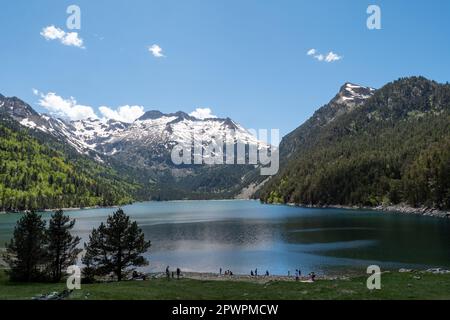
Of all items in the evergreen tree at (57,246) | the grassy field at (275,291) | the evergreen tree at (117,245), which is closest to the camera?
the grassy field at (275,291)

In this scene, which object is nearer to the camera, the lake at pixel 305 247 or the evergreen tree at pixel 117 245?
the evergreen tree at pixel 117 245

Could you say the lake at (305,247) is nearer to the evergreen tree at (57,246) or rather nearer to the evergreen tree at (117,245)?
the evergreen tree at (117,245)

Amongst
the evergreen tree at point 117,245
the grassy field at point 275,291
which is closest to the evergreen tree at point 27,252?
the grassy field at point 275,291

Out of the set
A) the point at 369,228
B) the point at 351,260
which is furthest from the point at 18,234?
the point at 369,228

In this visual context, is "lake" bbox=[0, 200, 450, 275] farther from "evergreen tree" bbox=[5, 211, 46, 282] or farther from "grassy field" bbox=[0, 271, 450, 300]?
Result: "grassy field" bbox=[0, 271, 450, 300]

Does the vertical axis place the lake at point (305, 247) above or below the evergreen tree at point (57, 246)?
below

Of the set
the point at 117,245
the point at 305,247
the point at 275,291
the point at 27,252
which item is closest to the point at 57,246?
the point at 27,252

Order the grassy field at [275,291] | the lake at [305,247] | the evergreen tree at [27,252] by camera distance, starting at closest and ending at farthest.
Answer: the grassy field at [275,291] < the evergreen tree at [27,252] < the lake at [305,247]

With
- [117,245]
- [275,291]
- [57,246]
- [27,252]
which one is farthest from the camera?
[117,245]

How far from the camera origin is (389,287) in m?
48.3

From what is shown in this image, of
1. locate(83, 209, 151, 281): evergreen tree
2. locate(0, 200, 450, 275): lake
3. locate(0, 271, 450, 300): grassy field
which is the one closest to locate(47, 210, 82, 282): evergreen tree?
locate(83, 209, 151, 281): evergreen tree

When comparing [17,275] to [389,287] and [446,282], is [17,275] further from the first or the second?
[446,282]

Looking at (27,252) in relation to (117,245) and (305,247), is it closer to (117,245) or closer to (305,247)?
(117,245)
